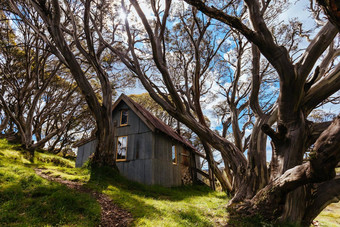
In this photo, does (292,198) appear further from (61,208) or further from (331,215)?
(331,215)

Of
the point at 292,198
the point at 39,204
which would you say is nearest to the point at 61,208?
the point at 39,204

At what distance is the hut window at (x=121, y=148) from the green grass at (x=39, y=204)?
23.9ft

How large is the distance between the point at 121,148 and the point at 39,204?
9.14 m

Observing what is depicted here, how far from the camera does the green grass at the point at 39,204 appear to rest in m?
4.20

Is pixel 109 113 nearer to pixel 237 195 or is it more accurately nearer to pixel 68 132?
pixel 237 195

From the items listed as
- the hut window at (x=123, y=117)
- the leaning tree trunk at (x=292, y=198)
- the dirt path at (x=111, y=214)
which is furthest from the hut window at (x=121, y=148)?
the leaning tree trunk at (x=292, y=198)

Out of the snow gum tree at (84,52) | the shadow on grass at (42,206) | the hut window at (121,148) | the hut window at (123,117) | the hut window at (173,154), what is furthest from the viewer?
the hut window at (173,154)

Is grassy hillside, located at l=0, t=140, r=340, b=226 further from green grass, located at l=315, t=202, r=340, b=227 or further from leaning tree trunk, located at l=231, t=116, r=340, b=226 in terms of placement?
green grass, located at l=315, t=202, r=340, b=227

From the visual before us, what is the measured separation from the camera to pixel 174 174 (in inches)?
572

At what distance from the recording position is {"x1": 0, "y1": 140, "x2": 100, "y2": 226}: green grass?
4199mm

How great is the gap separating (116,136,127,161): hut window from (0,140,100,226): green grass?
7.29m

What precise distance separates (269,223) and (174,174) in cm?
1009

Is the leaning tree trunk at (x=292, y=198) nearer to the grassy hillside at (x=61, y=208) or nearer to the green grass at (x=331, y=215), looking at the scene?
the grassy hillside at (x=61, y=208)

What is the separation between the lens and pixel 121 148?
13.9m
